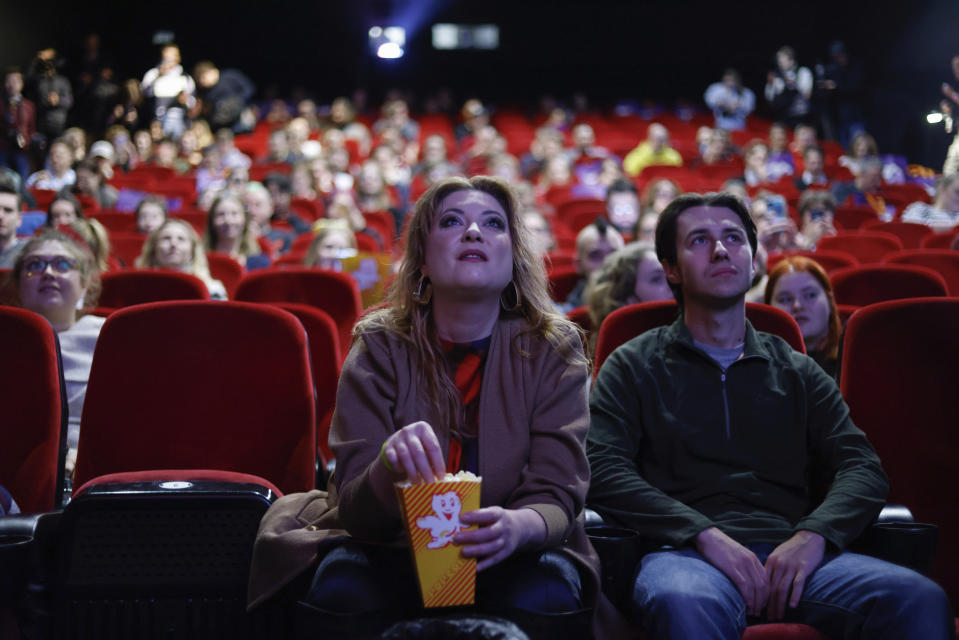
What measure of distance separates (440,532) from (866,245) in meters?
3.50

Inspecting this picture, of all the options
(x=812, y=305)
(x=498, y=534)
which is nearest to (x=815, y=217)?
(x=812, y=305)

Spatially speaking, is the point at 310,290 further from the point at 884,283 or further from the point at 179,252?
the point at 884,283

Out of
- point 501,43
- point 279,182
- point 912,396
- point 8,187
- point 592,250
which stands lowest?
point 912,396

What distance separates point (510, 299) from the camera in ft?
5.14

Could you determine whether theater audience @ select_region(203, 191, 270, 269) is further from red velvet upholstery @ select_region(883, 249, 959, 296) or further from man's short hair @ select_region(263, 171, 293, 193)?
red velvet upholstery @ select_region(883, 249, 959, 296)

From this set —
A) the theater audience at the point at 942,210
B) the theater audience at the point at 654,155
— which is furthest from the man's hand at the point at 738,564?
the theater audience at the point at 654,155

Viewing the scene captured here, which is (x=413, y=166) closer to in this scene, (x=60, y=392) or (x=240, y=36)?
(x=240, y=36)

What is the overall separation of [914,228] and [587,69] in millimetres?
8692

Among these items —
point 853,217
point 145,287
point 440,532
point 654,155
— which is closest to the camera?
point 440,532

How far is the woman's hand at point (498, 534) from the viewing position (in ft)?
3.79

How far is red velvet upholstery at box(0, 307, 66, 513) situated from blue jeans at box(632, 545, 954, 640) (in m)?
1.04

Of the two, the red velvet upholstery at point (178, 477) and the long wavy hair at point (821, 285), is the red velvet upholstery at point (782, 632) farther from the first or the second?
the long wavy hair at point (821, 285)

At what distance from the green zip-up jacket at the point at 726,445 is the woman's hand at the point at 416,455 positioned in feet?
1.64

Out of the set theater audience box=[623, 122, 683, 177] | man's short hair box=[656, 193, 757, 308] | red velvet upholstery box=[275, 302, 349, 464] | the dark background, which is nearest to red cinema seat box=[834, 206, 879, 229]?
theater audience box=[623, 122, 683, 177]
